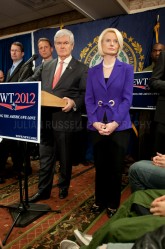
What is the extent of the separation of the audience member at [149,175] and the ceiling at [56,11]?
3444 mm

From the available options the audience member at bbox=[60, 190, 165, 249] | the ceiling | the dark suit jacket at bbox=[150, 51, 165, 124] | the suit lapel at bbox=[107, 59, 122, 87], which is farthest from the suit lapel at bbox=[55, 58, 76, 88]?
the ceiling

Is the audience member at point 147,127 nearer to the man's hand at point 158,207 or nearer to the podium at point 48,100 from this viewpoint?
the podium at point 48,100

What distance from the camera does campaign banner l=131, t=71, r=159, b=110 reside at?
336 centimetres

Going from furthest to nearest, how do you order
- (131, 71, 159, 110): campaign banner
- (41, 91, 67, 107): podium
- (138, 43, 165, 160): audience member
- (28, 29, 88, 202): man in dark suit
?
(138, 43, 165, 160): audience member < (131, 71, 159, 110): campaign banner < (28, 29, 88, 202): man in dark suit < (41, 91, 67, 107): podium

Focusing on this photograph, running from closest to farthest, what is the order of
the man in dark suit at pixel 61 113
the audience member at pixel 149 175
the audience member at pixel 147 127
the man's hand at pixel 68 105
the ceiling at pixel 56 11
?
1. the audience member at pixel 149 175
2. the man's hand at pixel 68 105
3. the man in dark suit at pixel 61 113
4. the audience member at pixel 147 127
5. the ceiling at pixel 56 11

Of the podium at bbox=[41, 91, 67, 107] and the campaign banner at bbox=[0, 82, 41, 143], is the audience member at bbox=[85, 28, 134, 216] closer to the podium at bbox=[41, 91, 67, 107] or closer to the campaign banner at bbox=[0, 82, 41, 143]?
the podium at bbox=[41, 91, 67, 107]

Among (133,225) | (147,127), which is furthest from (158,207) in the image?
(147,127)

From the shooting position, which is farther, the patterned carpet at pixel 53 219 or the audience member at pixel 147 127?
the audience member at pixel 147 127

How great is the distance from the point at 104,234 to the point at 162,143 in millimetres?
1880

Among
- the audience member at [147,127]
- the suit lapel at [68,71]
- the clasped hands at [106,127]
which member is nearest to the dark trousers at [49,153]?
the suit lapel at [68,71]

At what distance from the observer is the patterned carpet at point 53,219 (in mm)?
1707

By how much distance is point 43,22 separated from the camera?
229 inches

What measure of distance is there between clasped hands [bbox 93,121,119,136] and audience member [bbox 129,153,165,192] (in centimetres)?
36

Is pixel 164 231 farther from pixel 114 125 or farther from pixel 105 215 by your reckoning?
pixel 105 215
